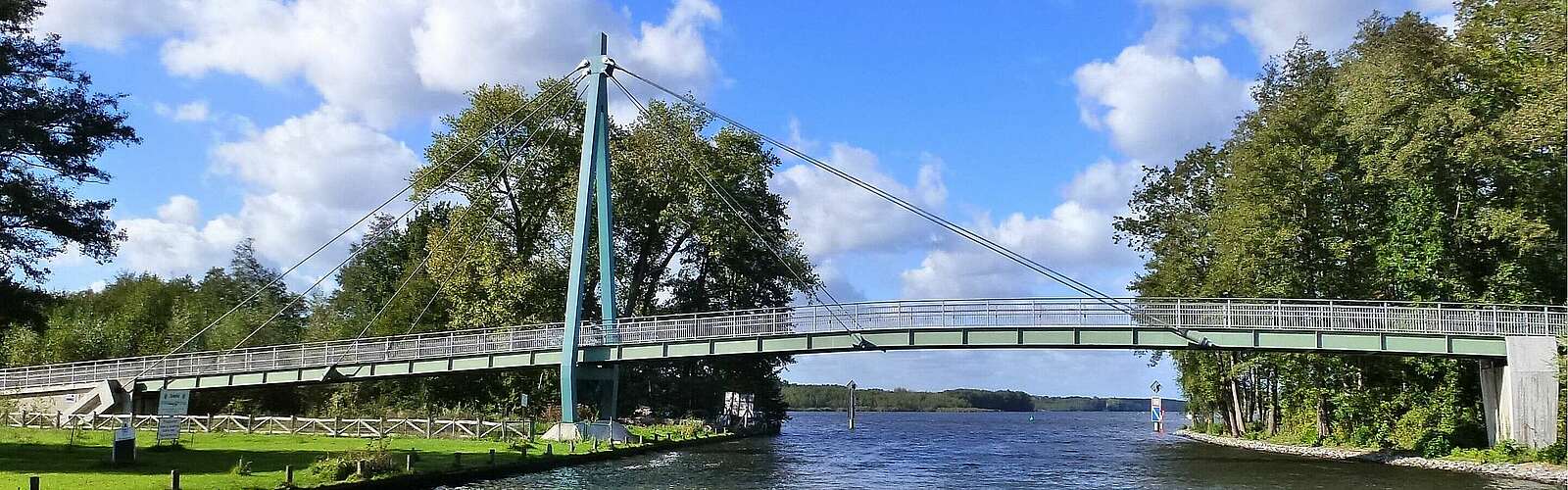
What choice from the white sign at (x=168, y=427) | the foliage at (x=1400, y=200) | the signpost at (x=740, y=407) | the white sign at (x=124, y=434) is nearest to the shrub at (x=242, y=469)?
the white sign at (x=124, y=434)

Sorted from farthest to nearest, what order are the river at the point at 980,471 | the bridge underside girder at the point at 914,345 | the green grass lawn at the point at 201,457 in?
the bridge underside girder at the point at 914,345 < the river at the point at 980,471 < the green grass lawn at the point at 201,457

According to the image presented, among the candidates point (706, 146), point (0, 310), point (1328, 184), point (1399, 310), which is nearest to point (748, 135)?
point (706, 146)

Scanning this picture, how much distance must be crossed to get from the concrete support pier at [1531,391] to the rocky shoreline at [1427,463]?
4.75ft

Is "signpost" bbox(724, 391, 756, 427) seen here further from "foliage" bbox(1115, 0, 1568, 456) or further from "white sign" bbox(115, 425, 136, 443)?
"white sign" bbox(115, 425, 136, 443)

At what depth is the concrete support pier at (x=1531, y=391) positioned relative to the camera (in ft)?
120

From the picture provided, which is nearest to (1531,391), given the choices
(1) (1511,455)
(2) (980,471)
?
(1) (1511,455)

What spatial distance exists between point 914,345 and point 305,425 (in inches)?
877

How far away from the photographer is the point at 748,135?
64.6m

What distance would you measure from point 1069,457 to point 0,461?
39.1 m

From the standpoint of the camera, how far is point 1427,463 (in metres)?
40.1

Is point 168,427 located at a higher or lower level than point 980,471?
higher

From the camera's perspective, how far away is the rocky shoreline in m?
33.4

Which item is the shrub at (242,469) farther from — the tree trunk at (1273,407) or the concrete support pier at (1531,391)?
the tree trunk at (1273,407)

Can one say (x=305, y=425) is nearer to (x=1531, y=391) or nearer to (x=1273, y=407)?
(x=1531, y=391)
